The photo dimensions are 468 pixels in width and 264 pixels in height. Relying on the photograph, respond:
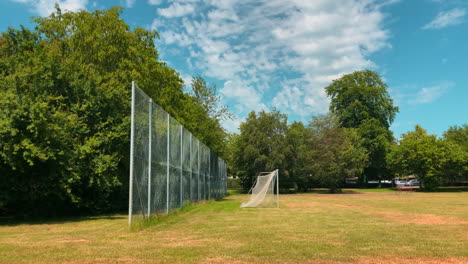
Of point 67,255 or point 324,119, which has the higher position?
point 324,119

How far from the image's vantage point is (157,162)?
1477cm

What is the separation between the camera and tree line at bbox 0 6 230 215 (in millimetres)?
14203

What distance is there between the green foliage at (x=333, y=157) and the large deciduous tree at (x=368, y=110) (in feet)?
28.5

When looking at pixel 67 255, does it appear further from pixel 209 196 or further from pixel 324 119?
pixel 324 119

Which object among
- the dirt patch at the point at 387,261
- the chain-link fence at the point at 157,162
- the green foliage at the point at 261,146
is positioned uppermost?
the green foliage at the point at 261,146

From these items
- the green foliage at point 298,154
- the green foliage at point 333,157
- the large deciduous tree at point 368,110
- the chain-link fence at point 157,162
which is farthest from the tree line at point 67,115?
the large deciduous tree at point 368,110

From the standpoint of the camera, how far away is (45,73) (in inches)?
680

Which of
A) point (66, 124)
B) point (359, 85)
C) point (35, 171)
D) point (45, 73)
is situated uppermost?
point (359, 85)

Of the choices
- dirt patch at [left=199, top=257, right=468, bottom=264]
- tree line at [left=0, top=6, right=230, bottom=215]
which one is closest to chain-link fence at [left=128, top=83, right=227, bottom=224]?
tree line at [left=0, top=6, right=230, bottom=215]

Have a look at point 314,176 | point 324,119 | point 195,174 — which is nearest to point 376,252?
point 195,174

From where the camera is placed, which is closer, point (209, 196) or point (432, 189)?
point (209, 196)

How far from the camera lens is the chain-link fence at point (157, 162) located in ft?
39.4

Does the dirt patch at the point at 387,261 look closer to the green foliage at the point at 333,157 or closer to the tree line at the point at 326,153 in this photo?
the tree line at the point at 326,153

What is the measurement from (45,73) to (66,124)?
9.50 feet
